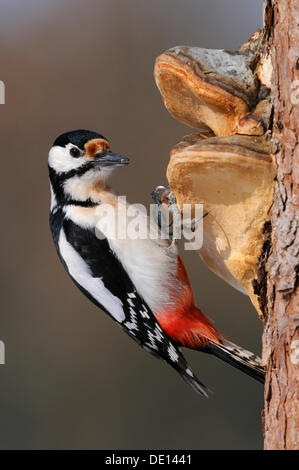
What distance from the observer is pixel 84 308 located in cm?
433

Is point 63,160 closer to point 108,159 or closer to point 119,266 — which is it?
point 108,159

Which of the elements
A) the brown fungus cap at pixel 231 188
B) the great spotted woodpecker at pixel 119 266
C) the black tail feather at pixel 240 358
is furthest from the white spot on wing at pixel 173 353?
the brown fungus cap at pixel 231 188

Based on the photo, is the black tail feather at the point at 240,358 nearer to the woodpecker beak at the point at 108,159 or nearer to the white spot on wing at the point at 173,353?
the white spot on wing at the point at 173,353

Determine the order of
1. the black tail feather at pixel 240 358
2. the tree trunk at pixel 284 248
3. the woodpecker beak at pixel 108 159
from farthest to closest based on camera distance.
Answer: the woodpecker beak at pixel 108 159, the black tail feather at pixel 240 358, the tree trunk at pixel 284 248

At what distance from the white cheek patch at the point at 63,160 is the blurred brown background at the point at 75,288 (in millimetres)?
1766

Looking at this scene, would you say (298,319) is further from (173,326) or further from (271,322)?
(173,326)

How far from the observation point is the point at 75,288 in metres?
4.31

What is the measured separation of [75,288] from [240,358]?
2.47 meters

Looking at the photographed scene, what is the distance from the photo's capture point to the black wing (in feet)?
6.81

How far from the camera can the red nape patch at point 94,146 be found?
6.77ft

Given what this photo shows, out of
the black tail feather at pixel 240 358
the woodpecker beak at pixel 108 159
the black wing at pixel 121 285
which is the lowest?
the black tail feather at pixel 240 358

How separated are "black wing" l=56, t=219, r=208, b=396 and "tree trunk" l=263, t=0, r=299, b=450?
0.62 metres

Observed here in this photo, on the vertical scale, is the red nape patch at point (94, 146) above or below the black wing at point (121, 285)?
above

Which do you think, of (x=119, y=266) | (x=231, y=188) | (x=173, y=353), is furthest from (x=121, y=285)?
(x=231, y=188)
